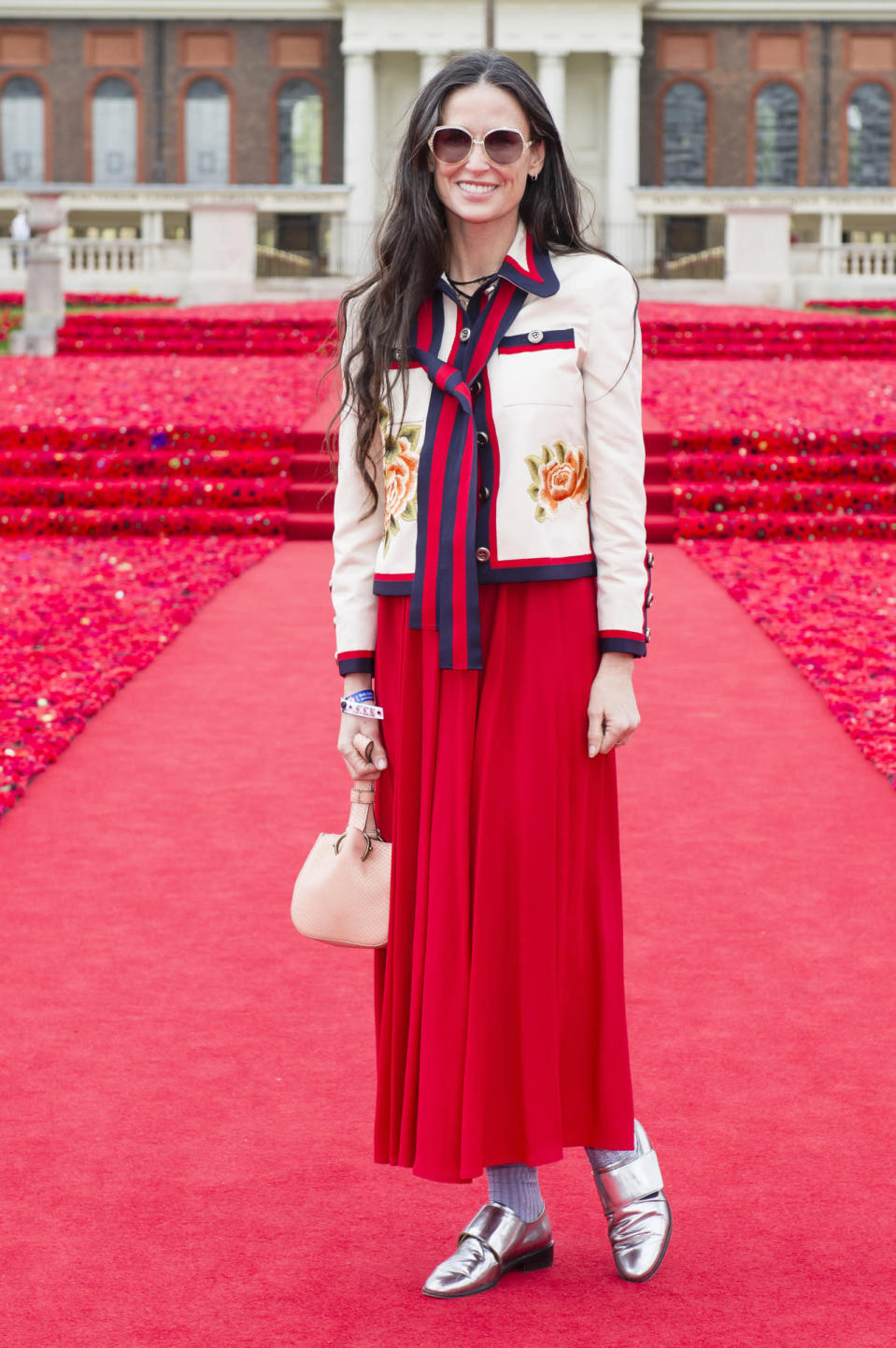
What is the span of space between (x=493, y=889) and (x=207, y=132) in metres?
39.1

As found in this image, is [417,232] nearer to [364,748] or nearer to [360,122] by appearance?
[364,748]

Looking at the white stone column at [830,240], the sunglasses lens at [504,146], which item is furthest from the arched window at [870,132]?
the sunglasses lens at [504,146]

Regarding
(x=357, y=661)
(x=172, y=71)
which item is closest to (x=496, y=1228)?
(x=357, y=661)

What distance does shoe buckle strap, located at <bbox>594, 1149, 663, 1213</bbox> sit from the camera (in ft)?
9.50

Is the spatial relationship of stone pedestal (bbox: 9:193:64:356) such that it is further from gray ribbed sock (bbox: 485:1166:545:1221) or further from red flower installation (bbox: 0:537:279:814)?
gray ribbed sock (bbox: 485:1166:545:1221)

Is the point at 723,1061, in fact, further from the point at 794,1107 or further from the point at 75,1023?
the point at 75,1023

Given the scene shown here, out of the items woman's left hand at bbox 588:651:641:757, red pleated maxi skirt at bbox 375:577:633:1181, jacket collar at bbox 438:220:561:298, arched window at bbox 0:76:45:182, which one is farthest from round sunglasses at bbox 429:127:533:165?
arched window at bbox 0:76:45:182

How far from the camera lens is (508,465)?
2.71m

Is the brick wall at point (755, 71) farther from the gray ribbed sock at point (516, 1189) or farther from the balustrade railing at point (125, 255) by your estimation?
the gray ribbed sock at point (516, 1189)

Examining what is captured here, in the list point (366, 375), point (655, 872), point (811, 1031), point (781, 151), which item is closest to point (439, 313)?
point (366, 375)

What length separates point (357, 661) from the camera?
2871 millimetres

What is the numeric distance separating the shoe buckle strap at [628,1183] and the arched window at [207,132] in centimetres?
3873

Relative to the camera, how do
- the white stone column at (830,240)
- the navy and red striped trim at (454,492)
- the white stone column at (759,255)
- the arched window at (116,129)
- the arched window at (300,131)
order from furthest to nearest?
the arched window at (116,129) → the arched window at (300,131) → the white stone column at (830,240) → the white stone column at (759,255) → the navy and red striped trim at (454,492)

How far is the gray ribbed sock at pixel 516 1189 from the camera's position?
2877 mm
